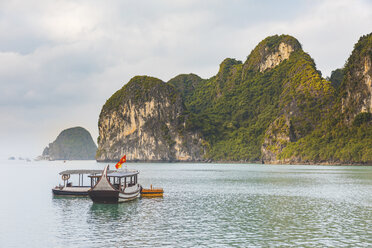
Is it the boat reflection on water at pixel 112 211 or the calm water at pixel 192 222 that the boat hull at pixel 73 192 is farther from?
the boat reflection on water at pixel 112 211

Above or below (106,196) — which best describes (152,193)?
below

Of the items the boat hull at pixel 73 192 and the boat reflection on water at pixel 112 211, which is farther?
the boat hull at pixel 73 192

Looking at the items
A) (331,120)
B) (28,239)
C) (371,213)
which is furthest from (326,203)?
(331,120)

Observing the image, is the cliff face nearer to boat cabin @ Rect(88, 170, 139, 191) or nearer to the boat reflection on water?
boat cabin @ Rect(88, 170, 139, 191)

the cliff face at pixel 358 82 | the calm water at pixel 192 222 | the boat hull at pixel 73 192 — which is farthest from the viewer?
the cliff face at pixel 358 82

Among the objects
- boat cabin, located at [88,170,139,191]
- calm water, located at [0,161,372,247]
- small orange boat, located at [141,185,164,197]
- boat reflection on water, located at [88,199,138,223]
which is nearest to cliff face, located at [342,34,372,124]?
calm water, located at [0,161,372,247]

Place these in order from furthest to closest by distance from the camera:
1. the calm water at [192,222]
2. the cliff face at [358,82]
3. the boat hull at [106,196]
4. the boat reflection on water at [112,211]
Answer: the cliff face at [358,82], the boat hull at [106,196], the boat reflection on water at [112,211], the calm water at [192,222]

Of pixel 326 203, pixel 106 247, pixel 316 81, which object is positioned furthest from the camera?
pixel 316 81

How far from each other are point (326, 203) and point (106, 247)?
91.7 feet

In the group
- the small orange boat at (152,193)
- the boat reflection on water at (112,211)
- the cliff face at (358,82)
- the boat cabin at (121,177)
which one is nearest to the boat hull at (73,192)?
the boat cabin at (121,177)

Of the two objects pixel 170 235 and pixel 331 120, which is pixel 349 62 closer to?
pixel 331 120

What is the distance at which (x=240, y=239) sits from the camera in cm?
2433

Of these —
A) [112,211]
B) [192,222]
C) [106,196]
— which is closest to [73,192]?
[106,196]

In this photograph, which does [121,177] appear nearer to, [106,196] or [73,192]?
[106,196]
